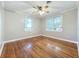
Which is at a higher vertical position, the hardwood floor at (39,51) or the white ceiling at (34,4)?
the white ceiling at (34,4)

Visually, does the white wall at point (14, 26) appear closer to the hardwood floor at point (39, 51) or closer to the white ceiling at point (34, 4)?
the white ceiling at point (34, 4)

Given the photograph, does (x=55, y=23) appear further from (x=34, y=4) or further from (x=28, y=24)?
(x=34, y=4)

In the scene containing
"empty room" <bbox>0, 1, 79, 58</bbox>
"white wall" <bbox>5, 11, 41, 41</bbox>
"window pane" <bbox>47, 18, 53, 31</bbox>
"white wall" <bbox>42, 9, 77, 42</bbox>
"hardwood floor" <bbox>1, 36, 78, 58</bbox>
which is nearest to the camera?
"hardwood floor" <bbox>1, 36, 78, 58</bbox>

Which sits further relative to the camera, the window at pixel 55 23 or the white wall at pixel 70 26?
the window at pixel 55 23

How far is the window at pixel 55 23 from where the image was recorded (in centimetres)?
532

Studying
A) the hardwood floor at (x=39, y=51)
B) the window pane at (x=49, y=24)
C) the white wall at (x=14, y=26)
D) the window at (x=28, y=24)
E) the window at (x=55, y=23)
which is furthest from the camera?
the window pane at (x=49, y=24)

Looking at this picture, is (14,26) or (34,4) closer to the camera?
(34,4)

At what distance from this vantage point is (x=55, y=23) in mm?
5828

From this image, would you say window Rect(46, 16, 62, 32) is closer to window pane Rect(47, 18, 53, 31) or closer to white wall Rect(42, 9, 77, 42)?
window pane Rect(47, 18, 53, 31)

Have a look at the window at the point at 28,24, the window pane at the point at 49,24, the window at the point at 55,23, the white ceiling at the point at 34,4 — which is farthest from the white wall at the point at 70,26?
the window at the point at 28,24

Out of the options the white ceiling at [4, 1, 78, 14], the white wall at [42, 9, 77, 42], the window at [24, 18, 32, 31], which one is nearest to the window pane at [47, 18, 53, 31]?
the white wall at [42, 9, 77, 42]

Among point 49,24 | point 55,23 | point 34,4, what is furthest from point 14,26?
point 49,24

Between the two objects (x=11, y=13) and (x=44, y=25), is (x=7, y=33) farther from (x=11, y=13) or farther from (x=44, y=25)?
(x=44, y=25)

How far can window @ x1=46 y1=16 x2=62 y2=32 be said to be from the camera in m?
5.32
